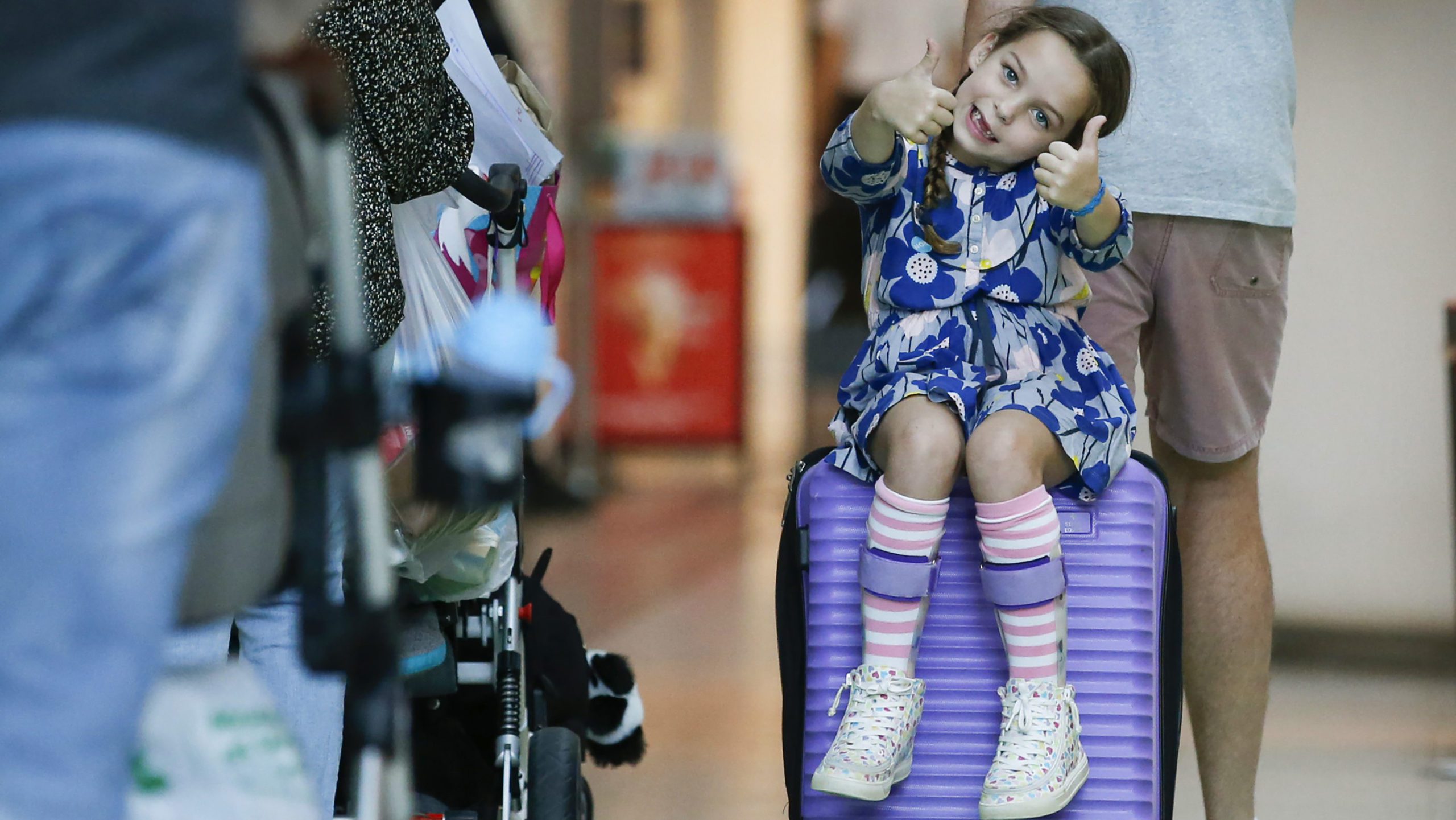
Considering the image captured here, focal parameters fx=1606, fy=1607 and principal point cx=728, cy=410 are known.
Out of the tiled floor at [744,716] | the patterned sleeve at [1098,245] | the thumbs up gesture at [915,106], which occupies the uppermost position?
the thumbs up gesture at [915,106]

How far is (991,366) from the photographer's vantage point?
204 centimetres

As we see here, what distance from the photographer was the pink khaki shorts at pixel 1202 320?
7.84 ft

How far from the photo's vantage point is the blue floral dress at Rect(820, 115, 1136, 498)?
2.01 meters

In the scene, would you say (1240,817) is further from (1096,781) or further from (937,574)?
(937,574)

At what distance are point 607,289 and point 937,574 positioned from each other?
252 inches

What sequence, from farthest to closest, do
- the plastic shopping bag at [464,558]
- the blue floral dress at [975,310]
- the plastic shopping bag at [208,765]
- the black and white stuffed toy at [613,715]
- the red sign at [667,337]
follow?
1. the red sign at [667,337]
2. the black and white stuffed toy at [613,715]
3. the plastic shopping bag at [464,558]
4. the blue floral dress at [975,310]
5. the plastic shopping bag at [208,765]

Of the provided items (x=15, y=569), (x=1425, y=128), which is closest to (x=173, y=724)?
(x=15, y=569)

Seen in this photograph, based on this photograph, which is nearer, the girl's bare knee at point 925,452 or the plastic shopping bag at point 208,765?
the plastic shopping bag at point 208,765

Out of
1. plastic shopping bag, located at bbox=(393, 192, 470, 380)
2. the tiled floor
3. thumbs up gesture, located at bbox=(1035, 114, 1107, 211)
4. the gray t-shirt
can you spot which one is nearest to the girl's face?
thumbs up gesture, located at bbox=(1035, 114, 1107, 211)

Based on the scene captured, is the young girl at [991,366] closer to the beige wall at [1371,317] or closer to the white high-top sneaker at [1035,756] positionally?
the white high-top sneaker at [1035,756]

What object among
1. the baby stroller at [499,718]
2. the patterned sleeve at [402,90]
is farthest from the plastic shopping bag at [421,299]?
the baby stroller at [499,718]

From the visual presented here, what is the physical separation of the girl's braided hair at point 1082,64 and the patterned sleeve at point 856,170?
5cm

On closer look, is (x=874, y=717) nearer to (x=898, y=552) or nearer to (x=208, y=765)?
(x=898, y=552)

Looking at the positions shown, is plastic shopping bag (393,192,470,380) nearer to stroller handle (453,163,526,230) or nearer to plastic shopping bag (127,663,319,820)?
stroller handle (453,163,526,230)
